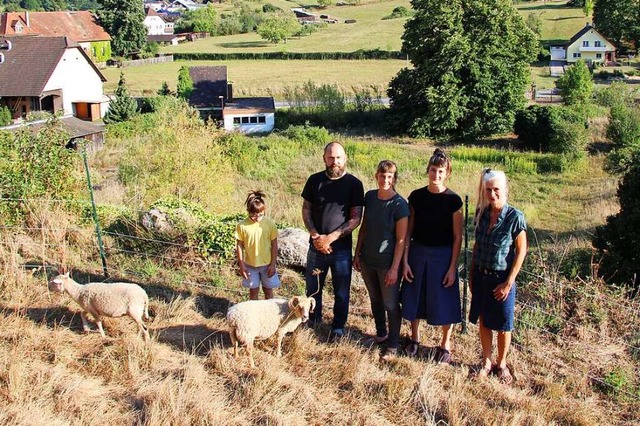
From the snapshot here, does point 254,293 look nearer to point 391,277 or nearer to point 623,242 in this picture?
point 391,277

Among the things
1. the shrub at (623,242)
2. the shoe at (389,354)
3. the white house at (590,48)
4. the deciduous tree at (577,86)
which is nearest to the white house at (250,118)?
the deciduous tree at (577,86)

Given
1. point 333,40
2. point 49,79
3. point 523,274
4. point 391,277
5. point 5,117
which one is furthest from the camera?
point 333,40

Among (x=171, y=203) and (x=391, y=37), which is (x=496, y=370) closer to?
(x=171, y=203)

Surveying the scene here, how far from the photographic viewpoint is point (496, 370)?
4762 millimetres

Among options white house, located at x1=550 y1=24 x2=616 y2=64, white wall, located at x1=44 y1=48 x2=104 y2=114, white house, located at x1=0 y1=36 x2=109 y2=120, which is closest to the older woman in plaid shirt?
white house, located at x1=0 y1=36 x2=109 y2=120

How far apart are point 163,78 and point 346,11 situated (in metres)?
55.7

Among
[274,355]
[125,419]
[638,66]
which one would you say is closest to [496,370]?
[274,355]

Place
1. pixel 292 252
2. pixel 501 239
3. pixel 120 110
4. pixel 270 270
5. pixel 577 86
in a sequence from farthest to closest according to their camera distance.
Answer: pixel 577 86 → pixel 120 110 → pixel 292 252 → pixel 270 270 → pixel 501 239

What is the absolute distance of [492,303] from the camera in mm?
4527

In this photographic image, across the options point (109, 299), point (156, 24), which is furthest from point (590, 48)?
point (156, 24)

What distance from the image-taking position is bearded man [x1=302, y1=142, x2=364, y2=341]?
16.1 ft

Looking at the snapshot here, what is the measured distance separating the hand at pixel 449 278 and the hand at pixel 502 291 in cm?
35

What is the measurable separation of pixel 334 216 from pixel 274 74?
4871cm

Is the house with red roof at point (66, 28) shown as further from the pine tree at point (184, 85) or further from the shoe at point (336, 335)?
the shoe at point (336, 335)
